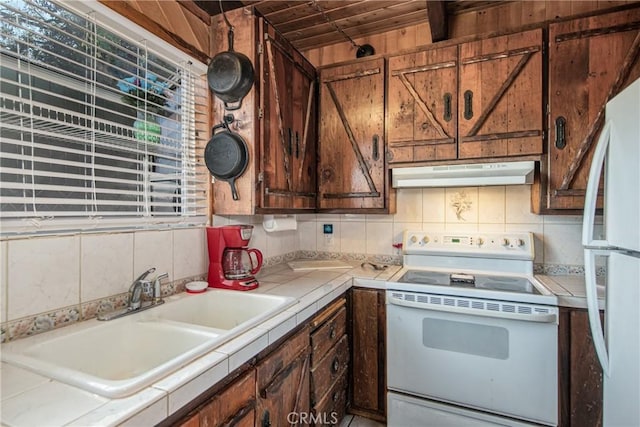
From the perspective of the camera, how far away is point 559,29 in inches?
69.3

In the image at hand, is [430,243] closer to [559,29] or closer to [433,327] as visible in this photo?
[433,327]

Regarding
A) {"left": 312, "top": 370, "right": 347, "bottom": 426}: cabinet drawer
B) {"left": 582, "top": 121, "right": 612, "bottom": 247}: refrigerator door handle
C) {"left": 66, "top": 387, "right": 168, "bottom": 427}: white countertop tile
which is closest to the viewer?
{"left": 66, "top": 387, "right": 168, "bottom": 427}: white countertop tile

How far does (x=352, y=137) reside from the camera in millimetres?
2248

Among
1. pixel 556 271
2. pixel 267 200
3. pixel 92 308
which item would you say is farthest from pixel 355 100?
pixel 92 308

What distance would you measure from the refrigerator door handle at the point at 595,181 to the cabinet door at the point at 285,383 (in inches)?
50.9

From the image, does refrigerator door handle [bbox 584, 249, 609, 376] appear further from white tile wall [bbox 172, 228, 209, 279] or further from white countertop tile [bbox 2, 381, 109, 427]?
white tile wall [bbox 172, 228, 209, 279]

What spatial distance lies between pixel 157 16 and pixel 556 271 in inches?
109

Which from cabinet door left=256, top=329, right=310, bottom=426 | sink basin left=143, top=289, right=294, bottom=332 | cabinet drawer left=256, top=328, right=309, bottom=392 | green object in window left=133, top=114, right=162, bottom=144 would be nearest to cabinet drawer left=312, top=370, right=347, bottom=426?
cabinet door left=256, top=329, right=310, bottom=426

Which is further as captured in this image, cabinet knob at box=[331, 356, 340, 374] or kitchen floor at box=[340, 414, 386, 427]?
kitchen floor at box=[340, 414, 386, 427]

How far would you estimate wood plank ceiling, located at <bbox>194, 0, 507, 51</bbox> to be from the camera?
2.08m

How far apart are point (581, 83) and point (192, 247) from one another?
2.35 metres

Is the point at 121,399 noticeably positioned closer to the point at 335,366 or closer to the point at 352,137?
the point at 335,366

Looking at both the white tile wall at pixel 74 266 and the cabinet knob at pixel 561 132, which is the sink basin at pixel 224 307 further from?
the cabinet knob at pixel 561 132

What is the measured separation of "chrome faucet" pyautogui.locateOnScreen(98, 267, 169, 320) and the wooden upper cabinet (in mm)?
676
